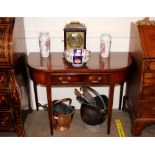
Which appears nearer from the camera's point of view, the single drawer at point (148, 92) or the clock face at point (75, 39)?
the single drawer at point (148, 92)

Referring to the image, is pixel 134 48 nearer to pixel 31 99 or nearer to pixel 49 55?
pixel 49 55

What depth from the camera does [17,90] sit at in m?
1.80

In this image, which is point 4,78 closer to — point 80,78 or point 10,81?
point 10,81

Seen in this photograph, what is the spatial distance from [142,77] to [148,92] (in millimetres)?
161

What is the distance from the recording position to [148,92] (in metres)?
1.88

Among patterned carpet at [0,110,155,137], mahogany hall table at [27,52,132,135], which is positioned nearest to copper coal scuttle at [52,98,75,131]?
patterned carpet at [0,110,155,137]

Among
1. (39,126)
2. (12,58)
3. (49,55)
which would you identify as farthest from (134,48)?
(39,126)

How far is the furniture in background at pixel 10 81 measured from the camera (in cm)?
168

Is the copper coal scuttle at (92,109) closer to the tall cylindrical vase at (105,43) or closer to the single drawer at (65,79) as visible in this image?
the single drawer at (65,79)

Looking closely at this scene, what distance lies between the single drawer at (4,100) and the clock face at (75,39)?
29.1 inches

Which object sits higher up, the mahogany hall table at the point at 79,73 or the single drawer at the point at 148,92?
the mahogany hall table at the point at 79,73

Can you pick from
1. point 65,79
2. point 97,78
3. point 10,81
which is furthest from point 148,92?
point 10,81

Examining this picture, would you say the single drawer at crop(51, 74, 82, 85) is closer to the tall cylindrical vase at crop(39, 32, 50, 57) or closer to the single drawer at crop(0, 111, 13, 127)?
the tall cylindrical vase at crop(39, 32, 50, 57)

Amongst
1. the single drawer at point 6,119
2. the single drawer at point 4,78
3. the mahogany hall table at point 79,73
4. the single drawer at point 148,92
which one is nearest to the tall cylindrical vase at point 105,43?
the mahogany hall table at point 79,73
